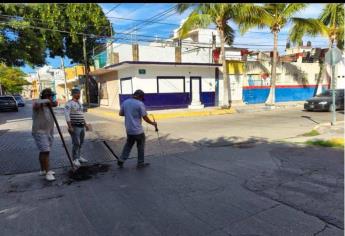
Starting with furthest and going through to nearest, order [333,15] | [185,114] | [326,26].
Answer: [326,26], [333,15], [185,114]

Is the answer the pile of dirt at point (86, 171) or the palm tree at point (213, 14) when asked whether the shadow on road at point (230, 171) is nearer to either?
the pile of dirt at point (86, 171)

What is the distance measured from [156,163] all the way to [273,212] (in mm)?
3378

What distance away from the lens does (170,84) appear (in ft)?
76.1

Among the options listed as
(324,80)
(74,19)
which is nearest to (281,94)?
(324,80)

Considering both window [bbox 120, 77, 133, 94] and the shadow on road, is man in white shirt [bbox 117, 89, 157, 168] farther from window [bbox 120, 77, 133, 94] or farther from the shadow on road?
window [bbox 120, 77, 133, 94]

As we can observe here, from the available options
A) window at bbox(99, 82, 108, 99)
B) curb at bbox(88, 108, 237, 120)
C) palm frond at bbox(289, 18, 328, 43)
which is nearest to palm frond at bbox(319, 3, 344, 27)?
palm frond at bbox(289, 18, 328, 43)

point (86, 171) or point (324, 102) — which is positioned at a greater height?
point (324, 102)

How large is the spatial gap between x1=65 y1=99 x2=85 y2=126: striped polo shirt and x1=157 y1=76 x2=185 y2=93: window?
52.2ft

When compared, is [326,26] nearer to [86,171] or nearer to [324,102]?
[324,102]

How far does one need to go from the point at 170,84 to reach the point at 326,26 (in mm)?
13915

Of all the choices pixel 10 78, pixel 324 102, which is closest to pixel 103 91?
pixel 324 102

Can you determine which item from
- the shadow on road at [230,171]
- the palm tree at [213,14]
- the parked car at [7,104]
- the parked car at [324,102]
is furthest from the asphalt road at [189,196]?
the parked car at [7,104]

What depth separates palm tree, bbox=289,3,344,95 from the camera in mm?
22289

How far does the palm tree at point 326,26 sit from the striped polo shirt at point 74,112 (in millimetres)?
19790
